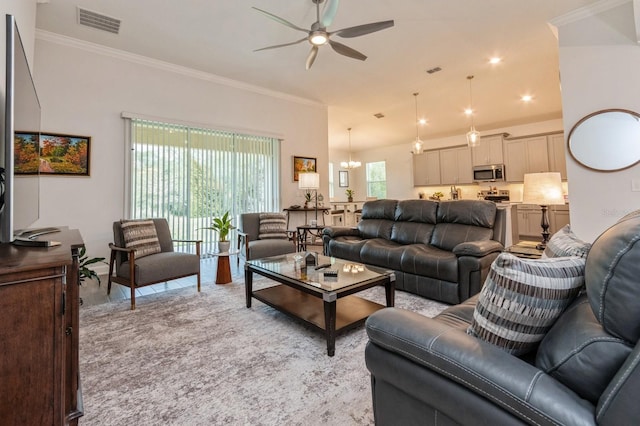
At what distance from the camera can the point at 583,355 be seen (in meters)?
0.78

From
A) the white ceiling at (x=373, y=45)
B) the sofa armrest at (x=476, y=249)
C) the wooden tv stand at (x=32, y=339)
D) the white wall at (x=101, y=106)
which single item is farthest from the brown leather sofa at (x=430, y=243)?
the white wall at (x=101, y=106)

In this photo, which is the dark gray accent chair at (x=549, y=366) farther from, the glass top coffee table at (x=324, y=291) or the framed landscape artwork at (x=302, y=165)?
the framed landscape artwork at (x=302, y=165)

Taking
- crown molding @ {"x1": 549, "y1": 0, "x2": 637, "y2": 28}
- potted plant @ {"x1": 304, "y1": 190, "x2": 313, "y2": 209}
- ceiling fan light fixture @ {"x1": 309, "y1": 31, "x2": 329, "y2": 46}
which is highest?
crown molding @ {"x1": 549, "y1": 0, "x2": 637, "y2": 28}

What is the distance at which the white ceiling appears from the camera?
3.19 meters

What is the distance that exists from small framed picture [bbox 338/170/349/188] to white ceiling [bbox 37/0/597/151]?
4.43 meters

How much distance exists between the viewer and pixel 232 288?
3455 mm

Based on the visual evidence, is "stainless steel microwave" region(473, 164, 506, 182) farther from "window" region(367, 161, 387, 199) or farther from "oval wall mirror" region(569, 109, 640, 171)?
"oval wall mirror" region(569, 109, 640, 171)

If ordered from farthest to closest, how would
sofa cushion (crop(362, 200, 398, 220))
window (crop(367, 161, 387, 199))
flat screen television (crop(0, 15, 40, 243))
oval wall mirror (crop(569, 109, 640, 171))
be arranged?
window (crop(367, 161, 387, 199)), sofa cushion (crop(362, 200, 398, 220)), oval wall mirror (crop(569, 109, 640, 171)), flat screen television (crop(0, 15, 40, 243))

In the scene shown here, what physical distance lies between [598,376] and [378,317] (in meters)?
0.63

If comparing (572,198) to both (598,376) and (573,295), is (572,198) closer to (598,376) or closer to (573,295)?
(573,295)

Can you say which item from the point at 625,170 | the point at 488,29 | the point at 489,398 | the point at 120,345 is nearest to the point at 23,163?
the point at 120,345

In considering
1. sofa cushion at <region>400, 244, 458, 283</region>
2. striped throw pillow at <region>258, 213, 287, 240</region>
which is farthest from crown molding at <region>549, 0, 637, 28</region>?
striped throw pillow at <region>258, 213, 287, 240</region>

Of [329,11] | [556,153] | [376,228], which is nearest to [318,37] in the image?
[329,11]

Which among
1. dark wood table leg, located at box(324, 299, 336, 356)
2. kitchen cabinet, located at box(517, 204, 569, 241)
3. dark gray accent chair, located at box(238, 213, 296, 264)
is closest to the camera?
dark wood table leg, located at box(324, 299, 336, 356)
